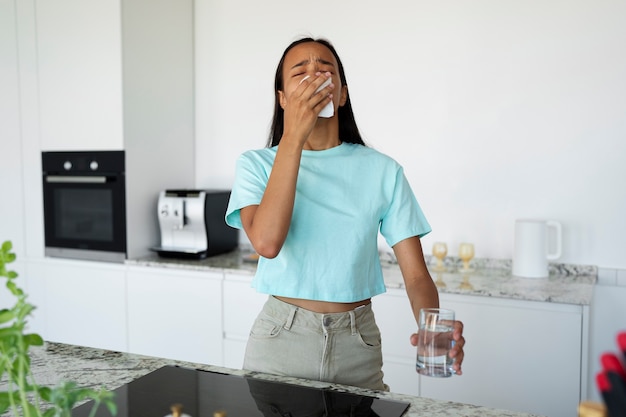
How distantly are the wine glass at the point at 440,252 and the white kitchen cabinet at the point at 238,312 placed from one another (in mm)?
785

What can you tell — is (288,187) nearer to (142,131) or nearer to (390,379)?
(390,379)

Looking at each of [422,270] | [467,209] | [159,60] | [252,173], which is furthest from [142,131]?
[422,270]

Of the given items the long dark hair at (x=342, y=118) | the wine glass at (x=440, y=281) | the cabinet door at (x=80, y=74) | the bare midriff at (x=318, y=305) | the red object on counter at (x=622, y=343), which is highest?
the cabinet door at (x=80, y=74)

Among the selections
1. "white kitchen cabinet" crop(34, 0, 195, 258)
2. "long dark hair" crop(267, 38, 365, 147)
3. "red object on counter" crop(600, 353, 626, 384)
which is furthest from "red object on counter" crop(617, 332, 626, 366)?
"white kitchen cabinet" crop(34, 0, 195, 258)

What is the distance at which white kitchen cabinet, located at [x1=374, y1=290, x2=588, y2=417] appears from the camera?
2156mm

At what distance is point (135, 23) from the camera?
2.98 m

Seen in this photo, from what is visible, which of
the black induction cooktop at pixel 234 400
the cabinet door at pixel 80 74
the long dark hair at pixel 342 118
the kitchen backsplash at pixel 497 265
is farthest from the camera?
the cabinet door at pixel 80 74

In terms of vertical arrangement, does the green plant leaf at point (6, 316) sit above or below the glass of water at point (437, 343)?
above

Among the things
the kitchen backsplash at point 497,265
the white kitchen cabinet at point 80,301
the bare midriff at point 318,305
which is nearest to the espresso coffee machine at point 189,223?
the white kitchen cabinet at point 80,301

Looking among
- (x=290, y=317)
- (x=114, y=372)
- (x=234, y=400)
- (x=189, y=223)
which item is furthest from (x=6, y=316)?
(x=189, y=223)

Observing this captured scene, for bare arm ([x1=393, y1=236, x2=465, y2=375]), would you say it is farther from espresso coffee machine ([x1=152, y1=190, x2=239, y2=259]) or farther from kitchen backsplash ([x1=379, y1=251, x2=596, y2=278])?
espresso coffee machine ([x1=152, y1=190, x2=239, y2=259])

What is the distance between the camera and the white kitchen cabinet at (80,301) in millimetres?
2977

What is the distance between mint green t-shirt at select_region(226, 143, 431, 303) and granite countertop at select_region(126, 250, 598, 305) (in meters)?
1.00

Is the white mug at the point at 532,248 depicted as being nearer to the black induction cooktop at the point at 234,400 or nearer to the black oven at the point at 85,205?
the black induction cooktop at the point at 234,400
